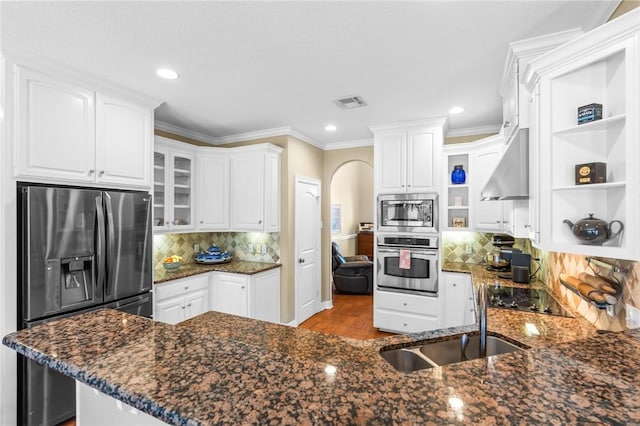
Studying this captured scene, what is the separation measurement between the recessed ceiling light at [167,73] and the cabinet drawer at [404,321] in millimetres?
3393

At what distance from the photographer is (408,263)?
12.2ft

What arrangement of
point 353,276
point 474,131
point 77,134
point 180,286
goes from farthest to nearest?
point 353,276 → point 474,131 → point 180,286 → point 77,134

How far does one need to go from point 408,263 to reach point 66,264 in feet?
10.9

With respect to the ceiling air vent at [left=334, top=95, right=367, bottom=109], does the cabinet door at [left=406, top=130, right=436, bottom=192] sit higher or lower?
lower

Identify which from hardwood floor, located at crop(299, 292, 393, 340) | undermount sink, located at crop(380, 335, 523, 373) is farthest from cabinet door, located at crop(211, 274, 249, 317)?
undermount sink, located at crop(380, 335, 523, 373)

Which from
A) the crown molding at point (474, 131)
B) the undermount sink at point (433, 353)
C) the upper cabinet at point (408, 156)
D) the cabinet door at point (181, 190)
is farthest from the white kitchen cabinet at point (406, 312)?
the cabinet door at point (181, 190)

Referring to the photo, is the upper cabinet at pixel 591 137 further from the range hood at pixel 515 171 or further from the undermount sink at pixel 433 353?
the undermount sink at pixel 433 353

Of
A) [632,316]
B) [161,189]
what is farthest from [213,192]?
[632,316]

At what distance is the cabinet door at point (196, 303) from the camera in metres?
3.38

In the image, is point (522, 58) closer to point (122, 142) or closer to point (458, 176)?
point (458, 176)

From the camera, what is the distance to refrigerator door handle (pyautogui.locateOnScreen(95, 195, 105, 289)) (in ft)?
7.78

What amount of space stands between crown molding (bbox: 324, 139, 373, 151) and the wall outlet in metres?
3.58

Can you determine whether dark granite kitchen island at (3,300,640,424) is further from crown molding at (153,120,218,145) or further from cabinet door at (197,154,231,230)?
crown molding at (153,120,218,145)

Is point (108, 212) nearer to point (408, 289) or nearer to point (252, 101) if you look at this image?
point (252, 101)
